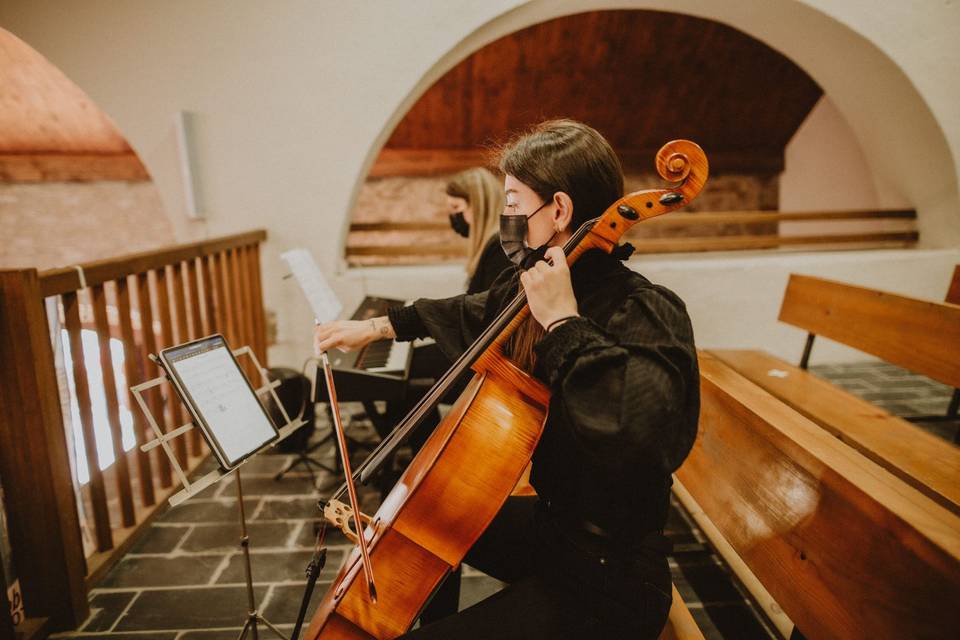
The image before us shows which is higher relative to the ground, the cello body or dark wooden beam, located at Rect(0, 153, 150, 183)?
dark wooden beam, located at Rect(0, 153, 150, 183)

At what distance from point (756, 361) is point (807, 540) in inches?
84.5

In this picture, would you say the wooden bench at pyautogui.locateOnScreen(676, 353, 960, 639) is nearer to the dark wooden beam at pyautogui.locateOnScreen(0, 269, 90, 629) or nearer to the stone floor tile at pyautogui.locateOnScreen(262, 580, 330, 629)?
the stone floor tile at pyautogui.locateOnScreen(262, 580, 330, 629)

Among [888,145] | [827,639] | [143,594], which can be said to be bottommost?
[143,594]

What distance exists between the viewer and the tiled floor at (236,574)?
2.01m

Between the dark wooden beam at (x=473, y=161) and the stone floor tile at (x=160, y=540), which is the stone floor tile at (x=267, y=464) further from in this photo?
the dark wooden beam at (x=473, y=161)

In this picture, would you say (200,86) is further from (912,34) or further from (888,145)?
(888,145)

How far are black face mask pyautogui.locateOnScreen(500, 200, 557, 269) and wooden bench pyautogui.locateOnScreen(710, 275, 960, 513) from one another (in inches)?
66.9

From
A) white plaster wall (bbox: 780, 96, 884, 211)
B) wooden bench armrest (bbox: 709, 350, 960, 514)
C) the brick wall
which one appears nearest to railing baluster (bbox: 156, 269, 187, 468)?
wooden bench armrest (bbox: 709, 350, 960, 514)

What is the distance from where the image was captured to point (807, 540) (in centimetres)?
134

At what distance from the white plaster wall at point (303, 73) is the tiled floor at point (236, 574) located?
1.65m

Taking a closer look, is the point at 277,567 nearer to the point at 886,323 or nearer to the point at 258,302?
the point at 258,302

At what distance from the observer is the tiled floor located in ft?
6.58

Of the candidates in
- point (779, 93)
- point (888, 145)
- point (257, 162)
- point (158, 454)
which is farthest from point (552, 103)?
point (158, 454)

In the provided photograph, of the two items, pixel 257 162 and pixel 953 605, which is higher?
pixel 257 162
